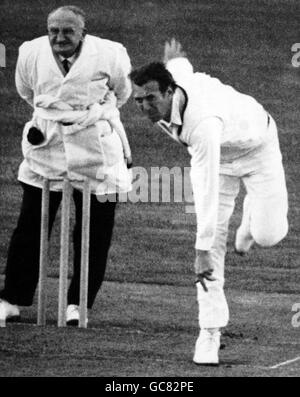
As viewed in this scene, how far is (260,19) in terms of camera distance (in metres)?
18.4

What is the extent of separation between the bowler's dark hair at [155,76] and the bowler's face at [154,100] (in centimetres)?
2

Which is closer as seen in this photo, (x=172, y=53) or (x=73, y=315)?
(x=172, y=53)

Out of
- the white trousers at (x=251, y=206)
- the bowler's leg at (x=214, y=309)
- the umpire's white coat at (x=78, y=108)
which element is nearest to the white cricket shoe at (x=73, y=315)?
the umpire's white coat at (x=78, y=108)

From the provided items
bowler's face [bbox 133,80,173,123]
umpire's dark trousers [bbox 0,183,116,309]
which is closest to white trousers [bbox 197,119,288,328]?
bowler's face [bbox 133,80,173,123]

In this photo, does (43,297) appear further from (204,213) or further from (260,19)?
(260,19)

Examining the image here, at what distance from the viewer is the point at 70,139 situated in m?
9.87

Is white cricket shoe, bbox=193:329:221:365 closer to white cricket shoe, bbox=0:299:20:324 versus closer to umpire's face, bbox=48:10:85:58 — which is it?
white cricket shoe, bbox=0:299:20:324

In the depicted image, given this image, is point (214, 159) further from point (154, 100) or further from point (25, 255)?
point (25, 255)

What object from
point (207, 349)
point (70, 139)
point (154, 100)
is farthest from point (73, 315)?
point (154, 100)

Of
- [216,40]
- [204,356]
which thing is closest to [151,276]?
[204,356]

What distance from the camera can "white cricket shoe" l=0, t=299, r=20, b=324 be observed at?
381 inches

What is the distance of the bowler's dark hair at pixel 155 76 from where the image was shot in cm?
815

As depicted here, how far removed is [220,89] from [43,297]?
1.74 metres

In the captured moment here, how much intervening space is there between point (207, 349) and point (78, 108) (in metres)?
2.08
